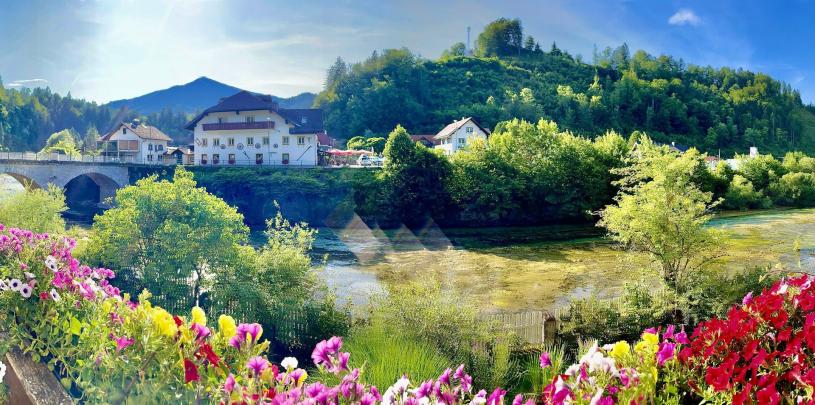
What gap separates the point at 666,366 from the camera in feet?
11.5

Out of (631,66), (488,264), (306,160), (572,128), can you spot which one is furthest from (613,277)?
(631,66)

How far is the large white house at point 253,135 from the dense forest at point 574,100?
3382cm

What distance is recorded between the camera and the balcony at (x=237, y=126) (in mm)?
55594

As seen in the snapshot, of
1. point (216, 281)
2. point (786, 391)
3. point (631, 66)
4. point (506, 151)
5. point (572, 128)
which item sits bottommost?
point (216, 281)

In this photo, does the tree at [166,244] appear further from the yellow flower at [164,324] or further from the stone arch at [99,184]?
the stone arch at [99,184]

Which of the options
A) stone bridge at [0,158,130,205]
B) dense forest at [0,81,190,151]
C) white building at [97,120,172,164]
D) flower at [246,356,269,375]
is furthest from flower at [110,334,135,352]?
dense forest at [0,81,190,151]

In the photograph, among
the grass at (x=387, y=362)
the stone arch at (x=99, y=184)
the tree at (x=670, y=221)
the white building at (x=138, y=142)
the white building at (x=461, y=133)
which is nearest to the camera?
the grass at (x=387, y=362)

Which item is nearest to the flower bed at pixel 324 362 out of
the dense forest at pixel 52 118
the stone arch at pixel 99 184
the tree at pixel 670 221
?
the tree at pixel 670 221

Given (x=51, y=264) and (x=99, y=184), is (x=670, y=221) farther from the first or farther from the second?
(x=99, y=184)

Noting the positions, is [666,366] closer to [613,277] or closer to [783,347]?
[783,347]

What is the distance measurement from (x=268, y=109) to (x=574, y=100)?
69628 millimetres

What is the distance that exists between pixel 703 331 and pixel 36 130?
11249cm

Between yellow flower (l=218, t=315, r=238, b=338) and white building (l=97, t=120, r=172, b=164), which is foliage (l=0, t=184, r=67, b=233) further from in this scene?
white building (l=97, t=120, r=172, b=164)

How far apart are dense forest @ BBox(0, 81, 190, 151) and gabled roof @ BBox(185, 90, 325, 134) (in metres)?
39.4
